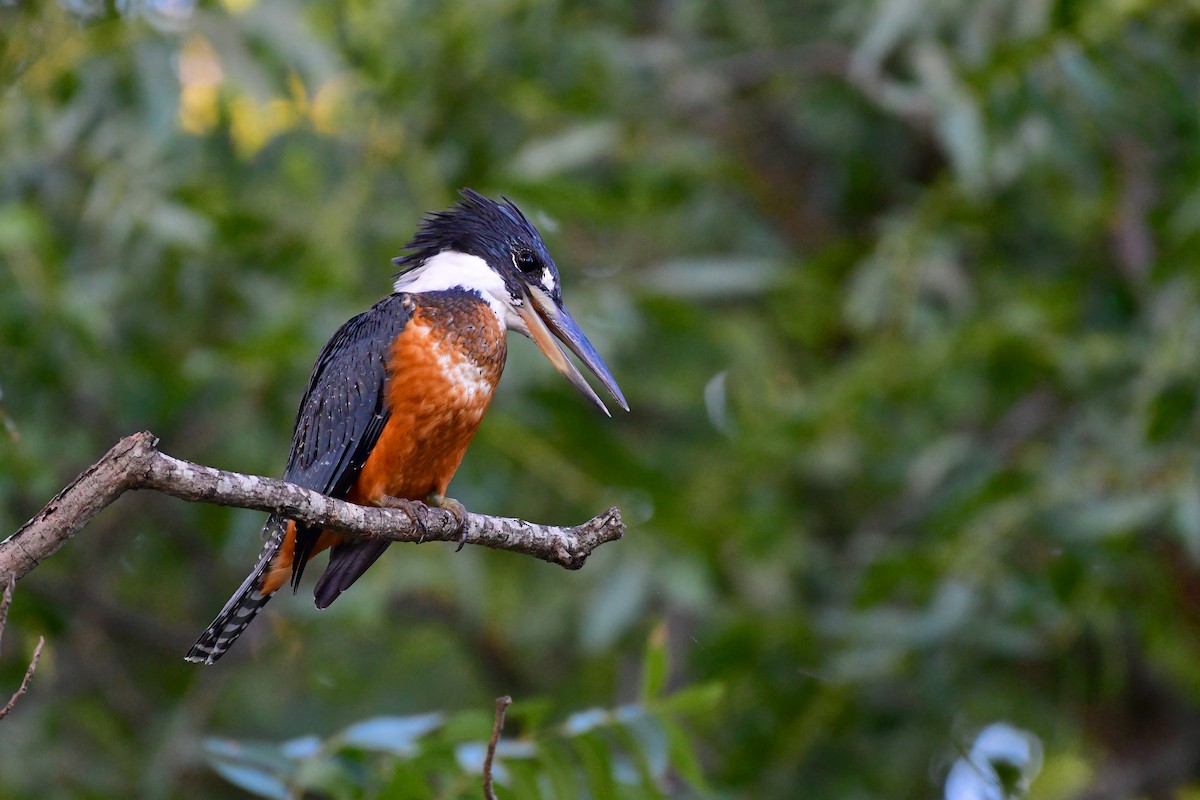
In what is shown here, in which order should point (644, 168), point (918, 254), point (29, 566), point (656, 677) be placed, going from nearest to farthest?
point (29, 566)
point (656, 677)
point (918, 254)
point (644, 168)

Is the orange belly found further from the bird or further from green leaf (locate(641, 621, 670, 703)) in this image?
green leaf (locate(641, 621, 670, 703))

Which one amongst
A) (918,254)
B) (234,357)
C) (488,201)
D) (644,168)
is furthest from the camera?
(644,168)

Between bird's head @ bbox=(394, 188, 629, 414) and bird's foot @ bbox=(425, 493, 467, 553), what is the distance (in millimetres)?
390

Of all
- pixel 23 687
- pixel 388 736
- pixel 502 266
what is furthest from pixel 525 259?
pixel 23 687

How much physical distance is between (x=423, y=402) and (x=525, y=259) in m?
0.41

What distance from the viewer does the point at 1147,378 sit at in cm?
409

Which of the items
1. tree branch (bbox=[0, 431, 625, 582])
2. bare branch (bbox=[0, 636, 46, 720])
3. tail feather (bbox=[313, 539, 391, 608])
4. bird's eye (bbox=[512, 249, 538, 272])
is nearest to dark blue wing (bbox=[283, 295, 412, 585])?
tail feather (bbox=[313, 539, 391, 608])

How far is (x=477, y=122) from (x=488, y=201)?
2.33 metres

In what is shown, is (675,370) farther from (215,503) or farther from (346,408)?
(215,503)

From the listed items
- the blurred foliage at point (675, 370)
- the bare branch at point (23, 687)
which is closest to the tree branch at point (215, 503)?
the bare branch at point (23, 687)

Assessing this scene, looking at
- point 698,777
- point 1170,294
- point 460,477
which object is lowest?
point 698,777

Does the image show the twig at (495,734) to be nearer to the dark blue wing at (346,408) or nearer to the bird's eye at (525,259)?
the dark blue wing at (346,408)

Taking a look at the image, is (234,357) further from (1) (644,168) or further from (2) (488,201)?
(1) (644,168)

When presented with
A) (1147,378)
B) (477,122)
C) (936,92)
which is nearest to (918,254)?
(936,92)
